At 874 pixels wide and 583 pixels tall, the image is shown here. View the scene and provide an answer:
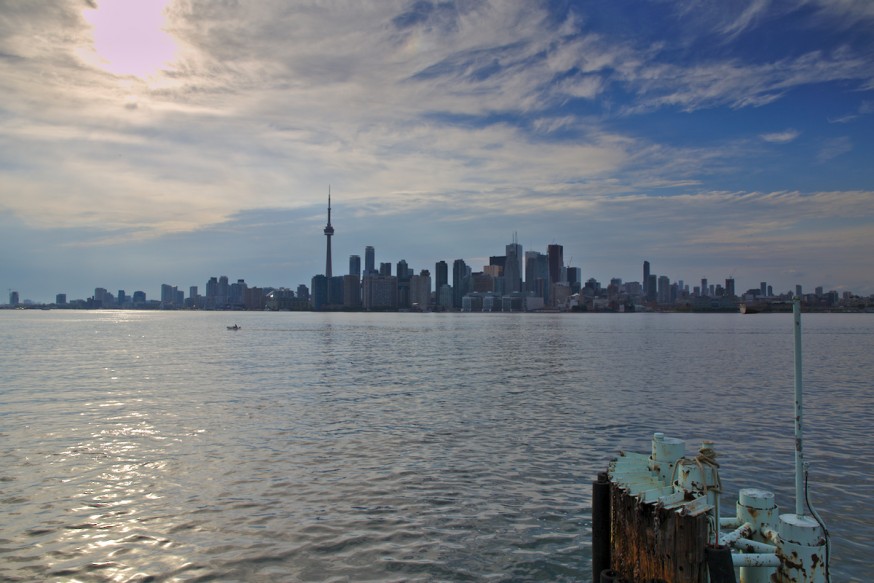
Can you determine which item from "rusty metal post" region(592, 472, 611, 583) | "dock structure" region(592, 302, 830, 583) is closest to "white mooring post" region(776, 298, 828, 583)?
"dock structure" region(592, 302, 830, 583)

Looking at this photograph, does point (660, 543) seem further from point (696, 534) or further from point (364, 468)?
point (364, 468)

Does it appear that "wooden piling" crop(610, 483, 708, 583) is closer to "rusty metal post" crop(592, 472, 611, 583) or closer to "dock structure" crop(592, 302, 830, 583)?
"dock structure" crop(592, 302, 830, 583)

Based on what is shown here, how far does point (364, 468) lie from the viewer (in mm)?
19672

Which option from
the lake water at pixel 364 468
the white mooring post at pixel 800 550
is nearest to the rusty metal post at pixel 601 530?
the lake water at pixel 364 468

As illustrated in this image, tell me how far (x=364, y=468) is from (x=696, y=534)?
1303cm

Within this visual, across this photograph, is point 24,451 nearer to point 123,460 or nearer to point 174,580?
point 123,460

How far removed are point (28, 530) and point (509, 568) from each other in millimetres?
11303

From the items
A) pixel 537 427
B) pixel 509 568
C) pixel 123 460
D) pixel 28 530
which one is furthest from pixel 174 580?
pixel 537 427

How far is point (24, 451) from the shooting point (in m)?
21.9

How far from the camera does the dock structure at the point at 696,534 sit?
27.8 ft

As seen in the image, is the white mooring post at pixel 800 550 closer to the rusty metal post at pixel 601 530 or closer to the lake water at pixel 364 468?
the rusty metal post at pixel 601 530

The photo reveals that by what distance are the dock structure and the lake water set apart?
8.91 feet

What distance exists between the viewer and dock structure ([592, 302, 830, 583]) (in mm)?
8461

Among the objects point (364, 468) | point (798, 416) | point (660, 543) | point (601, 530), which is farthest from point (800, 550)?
point (364, 468)
